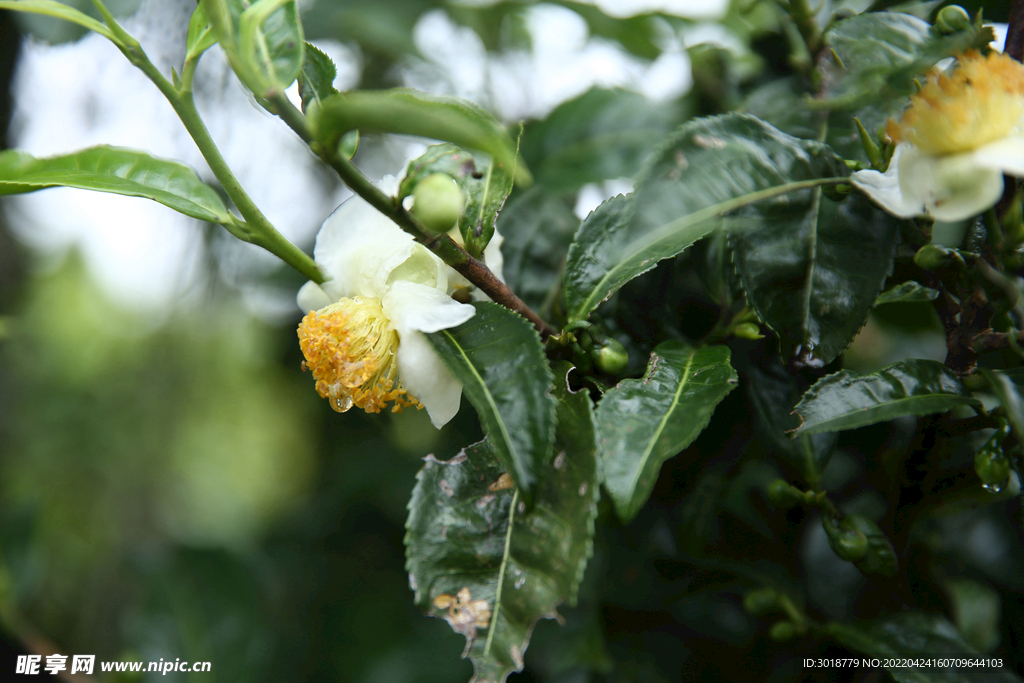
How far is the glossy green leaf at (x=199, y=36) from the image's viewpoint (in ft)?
1.22

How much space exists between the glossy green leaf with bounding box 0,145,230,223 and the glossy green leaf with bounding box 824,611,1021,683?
59cm

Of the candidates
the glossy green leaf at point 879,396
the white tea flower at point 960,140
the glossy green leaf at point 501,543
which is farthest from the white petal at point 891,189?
the glossy green leaf at point 501,543

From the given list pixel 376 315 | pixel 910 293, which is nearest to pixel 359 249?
pixel 376 315

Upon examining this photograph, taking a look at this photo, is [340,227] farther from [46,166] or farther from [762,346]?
[762,346]

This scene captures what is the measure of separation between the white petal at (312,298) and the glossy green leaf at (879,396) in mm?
360

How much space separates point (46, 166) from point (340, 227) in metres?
0.19

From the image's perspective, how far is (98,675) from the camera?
3.06ft

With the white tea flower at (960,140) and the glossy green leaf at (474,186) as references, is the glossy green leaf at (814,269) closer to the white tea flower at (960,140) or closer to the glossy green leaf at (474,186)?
the white tea flower at (960,140)

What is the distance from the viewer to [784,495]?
474 millimetres

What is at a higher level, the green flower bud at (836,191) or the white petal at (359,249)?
the green flower bud at (836,191)

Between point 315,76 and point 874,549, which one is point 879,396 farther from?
point 315,76

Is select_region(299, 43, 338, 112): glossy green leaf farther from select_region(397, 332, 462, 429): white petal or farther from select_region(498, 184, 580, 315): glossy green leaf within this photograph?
select_region(498, 184, 580, 315): glossy green leaf

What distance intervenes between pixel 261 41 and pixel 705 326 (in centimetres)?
40

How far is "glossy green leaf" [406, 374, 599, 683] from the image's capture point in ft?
1.12
